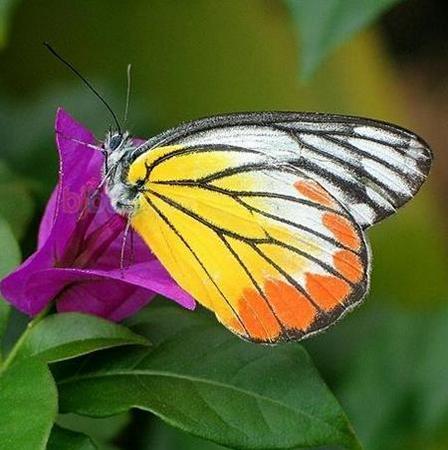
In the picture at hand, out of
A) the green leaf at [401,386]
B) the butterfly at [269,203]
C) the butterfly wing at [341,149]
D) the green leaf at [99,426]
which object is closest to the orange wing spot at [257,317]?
the butterfly at [269,203]

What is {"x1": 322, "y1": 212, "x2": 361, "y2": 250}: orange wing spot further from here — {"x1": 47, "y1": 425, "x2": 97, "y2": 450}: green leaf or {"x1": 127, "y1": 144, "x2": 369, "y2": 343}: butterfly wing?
{"x1": 47, "y1": 425, "x2": 97, "y2": 450}: green leaf

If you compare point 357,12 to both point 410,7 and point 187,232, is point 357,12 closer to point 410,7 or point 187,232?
point 187,232

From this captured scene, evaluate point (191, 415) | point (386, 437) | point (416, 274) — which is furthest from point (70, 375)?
point (416, 274)

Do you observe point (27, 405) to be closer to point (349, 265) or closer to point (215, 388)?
point (215, 388)

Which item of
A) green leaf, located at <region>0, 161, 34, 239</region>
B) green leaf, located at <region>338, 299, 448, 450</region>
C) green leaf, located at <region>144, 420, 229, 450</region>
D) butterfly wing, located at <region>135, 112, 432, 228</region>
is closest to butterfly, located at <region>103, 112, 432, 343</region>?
butterfly wing, located at <region>135, 112, 432, 228</region>

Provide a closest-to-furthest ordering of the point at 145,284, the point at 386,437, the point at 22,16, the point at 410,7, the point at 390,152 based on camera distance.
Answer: the point at 145,284 → the point at 390,152 → the point at 386,437 → the point at 22,16 → the point at 410,7

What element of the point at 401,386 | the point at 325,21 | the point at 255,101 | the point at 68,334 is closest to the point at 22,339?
the point at 68,334
